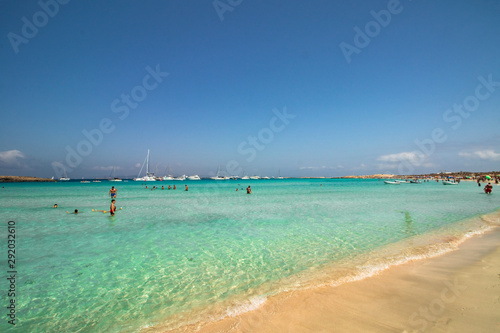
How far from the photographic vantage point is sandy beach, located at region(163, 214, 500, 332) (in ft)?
12.5

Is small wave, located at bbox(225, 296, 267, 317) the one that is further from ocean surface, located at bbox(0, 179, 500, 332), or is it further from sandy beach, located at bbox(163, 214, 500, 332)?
sandy beach, located at bbox(163, 214, 500, 332)

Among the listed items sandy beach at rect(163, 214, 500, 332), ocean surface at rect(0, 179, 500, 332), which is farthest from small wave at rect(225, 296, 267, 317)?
sandy beach at rect(163, 214, 500, 332)

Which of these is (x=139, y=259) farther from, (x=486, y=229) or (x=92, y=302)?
(x=486, y=229)

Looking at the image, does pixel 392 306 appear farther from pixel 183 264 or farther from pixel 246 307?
pixel 183 264

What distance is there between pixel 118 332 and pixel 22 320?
2213 mm

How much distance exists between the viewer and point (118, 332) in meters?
4.15

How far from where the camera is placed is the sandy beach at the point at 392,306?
3.81m

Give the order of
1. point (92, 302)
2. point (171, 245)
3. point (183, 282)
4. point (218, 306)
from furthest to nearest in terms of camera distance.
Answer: point (171, 245) → point (183, 282) → point (92, 302) → point (218, 306)

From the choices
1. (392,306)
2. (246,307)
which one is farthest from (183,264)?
(392,306)

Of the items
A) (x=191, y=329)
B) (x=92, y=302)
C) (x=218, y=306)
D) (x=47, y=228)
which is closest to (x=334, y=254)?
(x=218, y=306)

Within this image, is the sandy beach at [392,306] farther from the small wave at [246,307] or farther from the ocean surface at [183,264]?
the ocean surface at [183,264]

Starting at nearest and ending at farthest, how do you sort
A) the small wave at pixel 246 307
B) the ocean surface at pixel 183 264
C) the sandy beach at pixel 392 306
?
1. the sandy beach at pixel 392 306
2. the small wave at pixel 246 307
3. the ocean surface at pixel 183 264

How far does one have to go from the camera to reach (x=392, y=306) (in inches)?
173

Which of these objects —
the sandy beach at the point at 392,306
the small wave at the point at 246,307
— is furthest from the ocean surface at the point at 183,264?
the sandy beach at the point at 392,306
